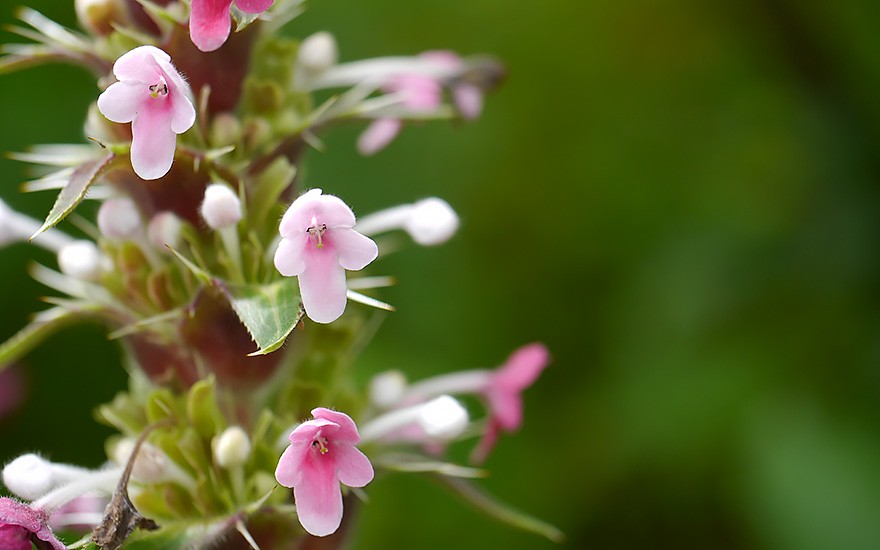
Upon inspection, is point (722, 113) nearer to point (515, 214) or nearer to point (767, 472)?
point (515, 214)

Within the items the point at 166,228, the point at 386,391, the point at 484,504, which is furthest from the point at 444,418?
the point at 166,228

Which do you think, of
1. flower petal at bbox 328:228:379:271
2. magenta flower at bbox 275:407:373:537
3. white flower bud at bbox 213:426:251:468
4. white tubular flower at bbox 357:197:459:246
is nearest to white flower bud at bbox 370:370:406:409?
white tubular flower at bbox 357:197:459:246

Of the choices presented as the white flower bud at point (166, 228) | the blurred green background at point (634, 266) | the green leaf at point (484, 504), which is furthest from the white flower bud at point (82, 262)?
the blurred green background at point (634, 266)

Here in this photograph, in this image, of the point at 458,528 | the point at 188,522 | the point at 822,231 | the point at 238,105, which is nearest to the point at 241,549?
the point at 188,522

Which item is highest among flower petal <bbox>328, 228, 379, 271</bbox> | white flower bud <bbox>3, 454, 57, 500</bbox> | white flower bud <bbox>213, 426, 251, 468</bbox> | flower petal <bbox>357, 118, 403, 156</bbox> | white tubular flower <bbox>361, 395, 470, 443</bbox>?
flower petal <bbox>357, 118, 403, 156</bbox>

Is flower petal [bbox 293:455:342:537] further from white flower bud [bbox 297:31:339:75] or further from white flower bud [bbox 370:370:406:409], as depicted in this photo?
white flower bud [bbox 297:31:339:75]

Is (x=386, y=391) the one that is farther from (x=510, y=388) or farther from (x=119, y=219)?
(x=119, y=219)
